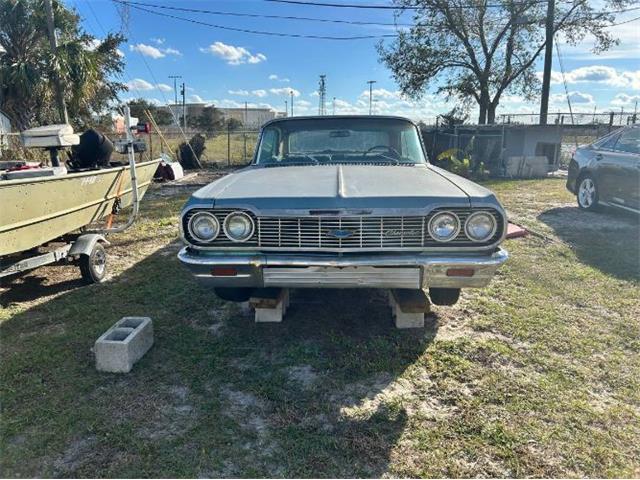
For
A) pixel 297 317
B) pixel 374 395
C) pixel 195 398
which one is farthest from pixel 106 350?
pixel 374 395

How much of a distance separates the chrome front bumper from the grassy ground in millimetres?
639

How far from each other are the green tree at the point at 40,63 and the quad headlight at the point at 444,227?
1586 cm

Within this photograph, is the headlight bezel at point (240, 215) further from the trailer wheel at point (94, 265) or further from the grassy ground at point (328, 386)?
the trailer wheel at point (94, 265)

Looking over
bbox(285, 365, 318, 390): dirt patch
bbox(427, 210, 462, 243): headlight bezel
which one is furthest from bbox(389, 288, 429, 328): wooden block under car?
bbox(285, 365, 318, 390): dirt patch

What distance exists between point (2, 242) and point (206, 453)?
280 cm

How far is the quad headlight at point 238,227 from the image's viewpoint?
3.07 meters

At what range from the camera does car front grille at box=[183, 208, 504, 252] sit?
299 centimetres

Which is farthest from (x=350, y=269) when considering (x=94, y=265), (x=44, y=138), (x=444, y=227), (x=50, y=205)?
(x=44, y=138)

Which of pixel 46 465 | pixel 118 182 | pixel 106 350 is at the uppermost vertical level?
pixel 118 182

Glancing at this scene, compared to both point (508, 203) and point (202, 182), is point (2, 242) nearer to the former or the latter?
point (508, 203)

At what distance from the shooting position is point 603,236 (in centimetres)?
707

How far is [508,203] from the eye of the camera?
1035cm

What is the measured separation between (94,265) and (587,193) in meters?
8.61

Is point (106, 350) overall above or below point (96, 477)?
above
